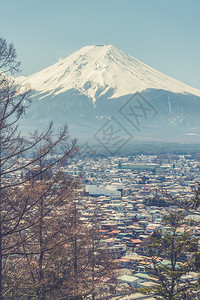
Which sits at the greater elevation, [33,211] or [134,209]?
[33,211]

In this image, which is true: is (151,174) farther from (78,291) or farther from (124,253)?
(78,291)

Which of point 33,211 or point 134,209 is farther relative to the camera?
point 134,209

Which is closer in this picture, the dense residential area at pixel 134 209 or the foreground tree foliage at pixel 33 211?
the foreground tree foliage at pixel 33 211

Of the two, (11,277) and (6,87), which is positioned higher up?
(6,87)

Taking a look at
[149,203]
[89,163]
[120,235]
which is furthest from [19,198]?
[89,163]

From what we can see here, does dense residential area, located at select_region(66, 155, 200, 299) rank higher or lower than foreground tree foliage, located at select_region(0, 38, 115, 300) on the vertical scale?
lower

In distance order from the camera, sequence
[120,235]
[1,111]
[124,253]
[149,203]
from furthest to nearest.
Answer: [149,203] → [120,235] → [124,253] → [1,111]

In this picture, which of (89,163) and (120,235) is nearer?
(120,235)

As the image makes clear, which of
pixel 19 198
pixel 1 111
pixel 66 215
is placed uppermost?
pixel 1 111

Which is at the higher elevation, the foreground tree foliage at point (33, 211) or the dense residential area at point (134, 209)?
the foreground tree foliage at point (33, 211)

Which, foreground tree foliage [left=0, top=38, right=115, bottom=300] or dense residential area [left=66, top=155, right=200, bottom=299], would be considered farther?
dense residential area [left=66, top=155, right=200, bottom=299]

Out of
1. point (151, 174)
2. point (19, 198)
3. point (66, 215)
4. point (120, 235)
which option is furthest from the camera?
point (151, 174)
